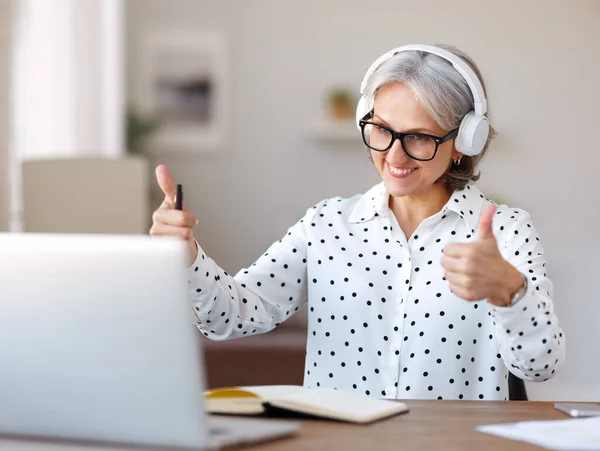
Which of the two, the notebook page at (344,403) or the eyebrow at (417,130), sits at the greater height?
the eyebrow at (417,130)

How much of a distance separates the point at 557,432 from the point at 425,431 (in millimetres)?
166

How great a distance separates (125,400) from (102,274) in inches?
5.5

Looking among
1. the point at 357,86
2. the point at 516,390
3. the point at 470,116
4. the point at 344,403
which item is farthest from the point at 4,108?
the point at 357,86

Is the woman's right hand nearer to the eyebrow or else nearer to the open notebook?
the open notebook

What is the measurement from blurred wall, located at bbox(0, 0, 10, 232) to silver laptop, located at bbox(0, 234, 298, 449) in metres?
2.17

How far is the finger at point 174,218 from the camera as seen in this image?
1.50 meters

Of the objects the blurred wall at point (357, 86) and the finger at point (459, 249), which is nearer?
the finger at point (459, 249)

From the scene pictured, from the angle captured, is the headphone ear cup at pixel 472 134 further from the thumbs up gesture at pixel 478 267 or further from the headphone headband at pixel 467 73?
the thumbs up gesture at pixel 478 267

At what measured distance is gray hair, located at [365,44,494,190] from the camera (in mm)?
1762

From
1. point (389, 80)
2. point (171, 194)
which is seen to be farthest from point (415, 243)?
point (171, 194)

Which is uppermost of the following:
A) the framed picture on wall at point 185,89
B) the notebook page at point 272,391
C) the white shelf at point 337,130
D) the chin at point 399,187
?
the framed picture on wall at point 185,89

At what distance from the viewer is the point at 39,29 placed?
398 cm

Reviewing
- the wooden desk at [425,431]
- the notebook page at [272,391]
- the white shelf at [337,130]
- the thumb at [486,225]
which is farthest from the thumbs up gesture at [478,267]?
the white shelf at [337,130]

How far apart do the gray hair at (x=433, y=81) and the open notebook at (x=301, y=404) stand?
0.63 m
